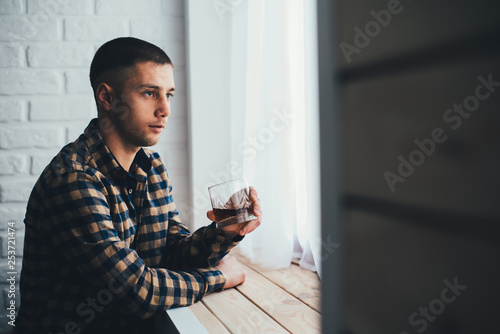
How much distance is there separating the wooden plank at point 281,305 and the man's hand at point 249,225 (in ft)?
0.62

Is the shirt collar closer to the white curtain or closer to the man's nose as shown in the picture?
the man's nose

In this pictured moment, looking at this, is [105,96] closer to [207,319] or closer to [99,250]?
[99,250]

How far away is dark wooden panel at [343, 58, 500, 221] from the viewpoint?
1.01 feet

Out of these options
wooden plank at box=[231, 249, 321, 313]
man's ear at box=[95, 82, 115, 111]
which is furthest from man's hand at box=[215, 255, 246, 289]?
man's ear at box=[95, 82, 115, 111]

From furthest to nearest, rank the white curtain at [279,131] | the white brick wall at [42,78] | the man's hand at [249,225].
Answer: the white brick wall at [42,78] → the white curtain at [279,131] → the man's hand at [249,225]

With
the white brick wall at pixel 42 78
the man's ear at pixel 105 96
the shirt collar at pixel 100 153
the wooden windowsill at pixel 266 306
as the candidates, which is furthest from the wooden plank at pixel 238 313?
the white brick wall at pixel 42 78

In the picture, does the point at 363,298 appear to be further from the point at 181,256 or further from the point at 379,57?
the point at 181,256

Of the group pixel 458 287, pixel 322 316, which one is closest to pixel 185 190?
pixel 322 316

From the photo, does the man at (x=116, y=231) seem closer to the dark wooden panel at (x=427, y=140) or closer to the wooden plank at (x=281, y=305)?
the wooden plank at (x=281, y=305)

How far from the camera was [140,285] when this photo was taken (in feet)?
3.35

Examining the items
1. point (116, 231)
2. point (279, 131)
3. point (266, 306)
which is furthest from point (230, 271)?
point (279, 131)

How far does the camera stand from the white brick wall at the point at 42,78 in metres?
1.68

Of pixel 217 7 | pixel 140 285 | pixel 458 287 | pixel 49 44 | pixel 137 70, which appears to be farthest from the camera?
pixel 217 7

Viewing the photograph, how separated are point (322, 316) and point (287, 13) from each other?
A: 122cm
